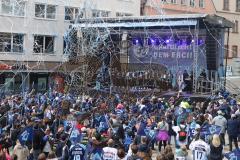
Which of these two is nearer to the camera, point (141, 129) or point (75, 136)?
point (75, 136)

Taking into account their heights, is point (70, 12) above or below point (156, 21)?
above

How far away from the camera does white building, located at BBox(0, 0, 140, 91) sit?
4109 cm

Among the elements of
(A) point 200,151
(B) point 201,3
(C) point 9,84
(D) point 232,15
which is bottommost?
(A) point 200,151

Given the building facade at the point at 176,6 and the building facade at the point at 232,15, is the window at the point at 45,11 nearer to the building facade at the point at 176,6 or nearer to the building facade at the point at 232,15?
the building facade at the point at 176,6

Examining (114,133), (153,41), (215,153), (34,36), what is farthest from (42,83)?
(215,153)

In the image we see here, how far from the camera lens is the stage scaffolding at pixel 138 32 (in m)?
33.1

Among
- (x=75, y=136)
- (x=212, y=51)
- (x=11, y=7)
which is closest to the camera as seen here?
(x=75, y=136)

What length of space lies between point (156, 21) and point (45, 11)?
12.8m

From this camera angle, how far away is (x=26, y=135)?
15203 millimetres

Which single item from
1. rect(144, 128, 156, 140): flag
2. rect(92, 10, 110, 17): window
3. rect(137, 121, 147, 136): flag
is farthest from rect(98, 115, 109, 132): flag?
rect(92, 10, 110, 17): window

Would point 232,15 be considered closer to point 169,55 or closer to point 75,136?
point 169,55

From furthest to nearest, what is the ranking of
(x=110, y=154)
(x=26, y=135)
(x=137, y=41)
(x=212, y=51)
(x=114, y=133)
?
(x=137, y=41), (x=212, y=51), (x=114, y=133), (x=26, y=135), (x=110, y=154)

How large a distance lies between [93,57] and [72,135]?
22.4m

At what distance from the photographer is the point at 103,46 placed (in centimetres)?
3831
